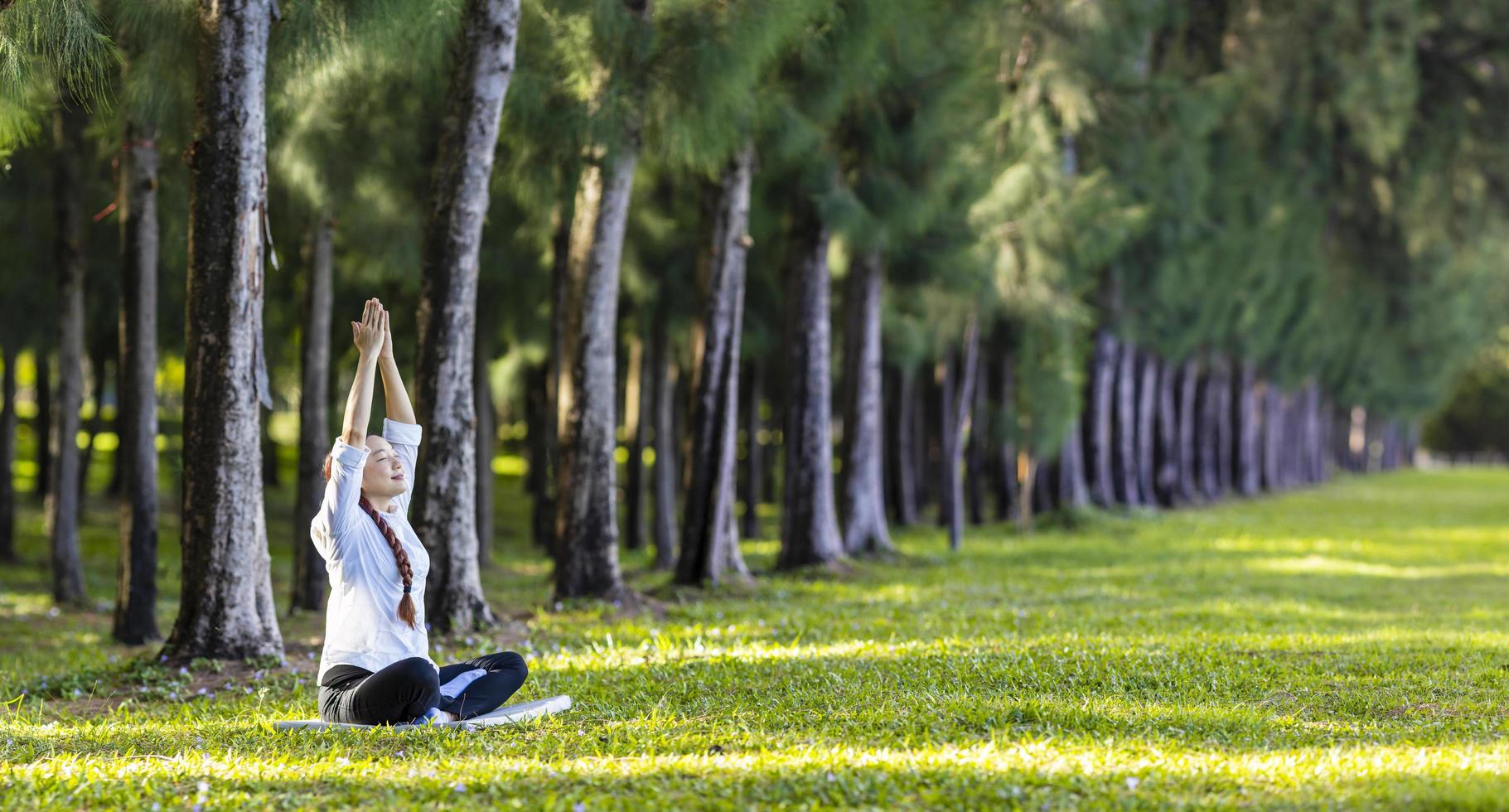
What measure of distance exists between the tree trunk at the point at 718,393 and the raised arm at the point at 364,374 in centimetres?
805

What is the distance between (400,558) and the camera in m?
6.57

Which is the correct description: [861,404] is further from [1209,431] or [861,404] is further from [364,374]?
[1209,431]

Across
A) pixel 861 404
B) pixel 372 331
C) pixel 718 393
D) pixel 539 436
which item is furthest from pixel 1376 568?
pixel 372 331

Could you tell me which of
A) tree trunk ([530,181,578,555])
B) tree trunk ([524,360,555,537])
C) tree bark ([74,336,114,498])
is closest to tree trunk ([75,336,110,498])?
tree bark ([74,336,114,498])

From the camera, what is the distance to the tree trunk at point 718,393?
14648mm

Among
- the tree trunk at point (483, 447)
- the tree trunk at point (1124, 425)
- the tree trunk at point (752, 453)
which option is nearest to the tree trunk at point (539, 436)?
the tree trunk at point (483, 447)

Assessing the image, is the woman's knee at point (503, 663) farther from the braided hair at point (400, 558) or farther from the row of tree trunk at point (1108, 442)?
the row of tree trunk at point (1108, 442)

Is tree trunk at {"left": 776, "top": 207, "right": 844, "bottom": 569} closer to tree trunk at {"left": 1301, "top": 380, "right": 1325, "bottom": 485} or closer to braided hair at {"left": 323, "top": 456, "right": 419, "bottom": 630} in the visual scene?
braided hair at {"left": 323, "top": 456, "right": 419, "bottom": 630}

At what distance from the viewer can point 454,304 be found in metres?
10.9

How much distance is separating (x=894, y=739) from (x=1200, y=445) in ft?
114

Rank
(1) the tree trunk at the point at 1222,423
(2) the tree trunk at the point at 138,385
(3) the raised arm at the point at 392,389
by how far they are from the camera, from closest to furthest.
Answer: (3) the raised arm at the point at 392,389 < (2) the tree trunk at the point at 138,385 < (1) the tree trunk at the point at 1222,423

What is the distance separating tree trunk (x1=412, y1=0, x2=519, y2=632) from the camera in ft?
35.4

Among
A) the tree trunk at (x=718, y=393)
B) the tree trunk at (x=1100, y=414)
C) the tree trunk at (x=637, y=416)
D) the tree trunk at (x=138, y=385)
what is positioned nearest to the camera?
the tree trunk at (x=138, y=385)

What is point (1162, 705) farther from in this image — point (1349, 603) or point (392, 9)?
point (1349, 603)
